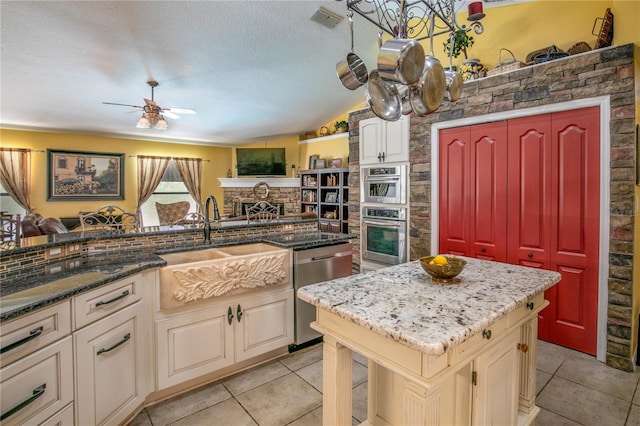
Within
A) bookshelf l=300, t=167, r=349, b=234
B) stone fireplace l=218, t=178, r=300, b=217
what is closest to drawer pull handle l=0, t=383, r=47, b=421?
bookshelf l=300, t=167, r=349, b=234

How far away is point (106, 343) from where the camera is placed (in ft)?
5.29

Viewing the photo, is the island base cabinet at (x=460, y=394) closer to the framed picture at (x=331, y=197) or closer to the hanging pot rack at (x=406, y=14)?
the hanging pot rack at (x=406, y=14)

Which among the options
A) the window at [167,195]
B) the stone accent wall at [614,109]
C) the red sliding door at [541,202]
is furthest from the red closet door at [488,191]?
the window at [167,195]

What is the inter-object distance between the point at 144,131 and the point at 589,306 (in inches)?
282

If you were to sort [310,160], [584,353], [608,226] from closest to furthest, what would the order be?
[608,226] < [584,353] < [310,160]

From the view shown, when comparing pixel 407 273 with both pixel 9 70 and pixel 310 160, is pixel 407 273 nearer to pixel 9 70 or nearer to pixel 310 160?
pixel 9 70

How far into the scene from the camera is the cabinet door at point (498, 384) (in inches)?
49.9

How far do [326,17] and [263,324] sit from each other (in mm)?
3019

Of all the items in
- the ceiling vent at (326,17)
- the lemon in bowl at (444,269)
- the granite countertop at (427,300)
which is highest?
the ceiling vent at (326,17)

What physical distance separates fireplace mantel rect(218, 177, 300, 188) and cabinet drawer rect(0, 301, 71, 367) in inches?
237

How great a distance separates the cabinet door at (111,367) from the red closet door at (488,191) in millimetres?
2942

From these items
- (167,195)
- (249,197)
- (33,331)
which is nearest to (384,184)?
(33,331)

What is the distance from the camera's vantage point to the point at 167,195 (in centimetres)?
718

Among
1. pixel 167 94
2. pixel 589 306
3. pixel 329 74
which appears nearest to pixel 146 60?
pixel 167 94
